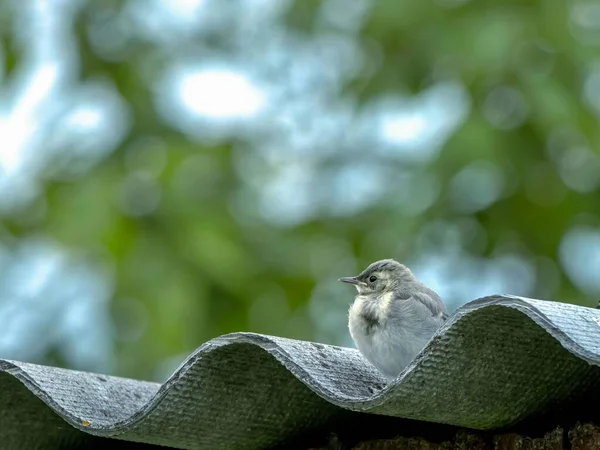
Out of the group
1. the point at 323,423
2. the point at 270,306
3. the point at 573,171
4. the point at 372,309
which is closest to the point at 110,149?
the point at 270,306

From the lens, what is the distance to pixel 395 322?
15.3 ft

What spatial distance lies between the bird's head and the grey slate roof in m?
0.84

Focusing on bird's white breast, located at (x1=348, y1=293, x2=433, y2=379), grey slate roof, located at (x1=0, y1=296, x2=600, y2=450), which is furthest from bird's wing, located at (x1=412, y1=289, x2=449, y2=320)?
grey slate roof, located at (x1=0, y1=296, x2=600, y2=450)

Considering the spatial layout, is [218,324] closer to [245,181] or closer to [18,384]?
[245,181]

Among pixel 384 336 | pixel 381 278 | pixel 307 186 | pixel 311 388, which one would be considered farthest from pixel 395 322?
pixel 307 186

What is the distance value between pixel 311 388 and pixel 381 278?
189cm

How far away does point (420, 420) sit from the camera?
374cm

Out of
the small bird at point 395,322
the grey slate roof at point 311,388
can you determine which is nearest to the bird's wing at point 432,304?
the small bird at point 395,322

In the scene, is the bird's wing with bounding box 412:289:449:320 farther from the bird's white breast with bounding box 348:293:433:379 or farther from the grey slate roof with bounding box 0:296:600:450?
the grey slate roof with bounding box 0:296:600:450

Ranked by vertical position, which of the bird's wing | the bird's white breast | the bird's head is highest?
the bird's head

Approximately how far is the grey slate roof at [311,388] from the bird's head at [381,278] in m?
0.84

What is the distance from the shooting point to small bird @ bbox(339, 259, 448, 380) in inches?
174

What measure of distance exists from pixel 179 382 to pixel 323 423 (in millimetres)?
530

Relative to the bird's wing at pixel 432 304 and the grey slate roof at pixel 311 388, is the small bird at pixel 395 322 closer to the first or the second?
the bird's wing at pixel 432 304
